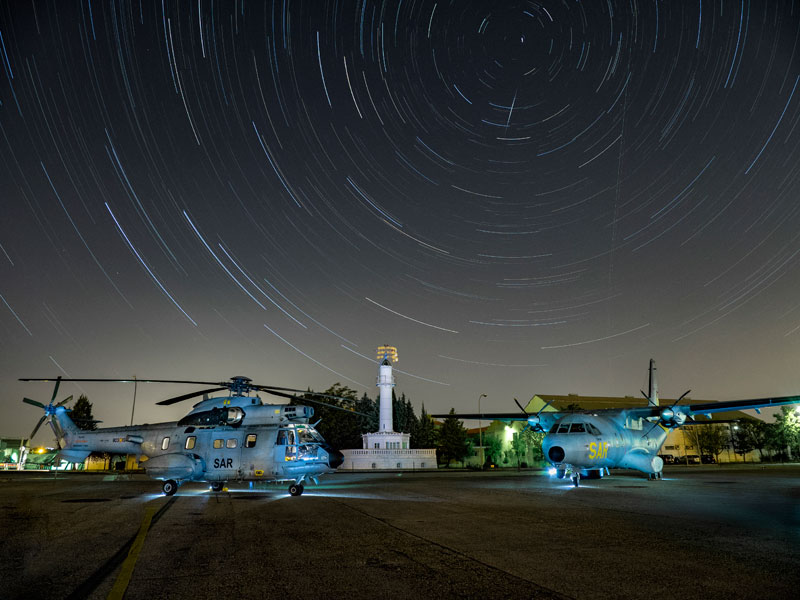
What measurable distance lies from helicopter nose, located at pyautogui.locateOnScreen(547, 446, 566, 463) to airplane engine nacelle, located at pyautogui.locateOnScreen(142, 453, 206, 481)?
52.0 ft

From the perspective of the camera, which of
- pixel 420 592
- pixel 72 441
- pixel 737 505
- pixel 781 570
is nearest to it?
pixel 420 592

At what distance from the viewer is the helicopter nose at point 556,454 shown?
23.3m

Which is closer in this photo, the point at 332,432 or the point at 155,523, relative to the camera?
the point at 155,523

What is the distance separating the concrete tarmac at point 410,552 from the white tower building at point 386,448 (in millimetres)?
60372

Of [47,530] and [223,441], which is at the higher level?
[223,441]

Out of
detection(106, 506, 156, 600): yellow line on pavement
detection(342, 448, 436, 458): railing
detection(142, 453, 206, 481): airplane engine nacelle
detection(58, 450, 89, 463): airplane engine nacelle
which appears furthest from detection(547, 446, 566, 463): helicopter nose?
detection(342, 448, 436, 458): railing

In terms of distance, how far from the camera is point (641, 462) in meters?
28.3

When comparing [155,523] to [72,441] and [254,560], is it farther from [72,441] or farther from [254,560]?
[72,441]

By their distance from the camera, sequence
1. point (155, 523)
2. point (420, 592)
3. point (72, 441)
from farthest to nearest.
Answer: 1. point (72, 441)
2. point (155, 523)
3. point (420, 592)

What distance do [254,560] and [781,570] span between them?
725cm

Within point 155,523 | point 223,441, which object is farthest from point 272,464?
point 155,523

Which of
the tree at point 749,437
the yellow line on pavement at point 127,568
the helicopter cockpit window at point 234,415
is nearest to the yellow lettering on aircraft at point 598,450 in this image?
the helicopter cockpit window at point 234,415

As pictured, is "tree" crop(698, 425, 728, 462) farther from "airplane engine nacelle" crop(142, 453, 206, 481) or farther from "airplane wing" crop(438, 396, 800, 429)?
"airplane engine nacelle" crop(142, 453, 206, 481)

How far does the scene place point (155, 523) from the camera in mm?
12094
